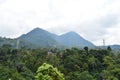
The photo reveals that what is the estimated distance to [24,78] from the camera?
57656 mm

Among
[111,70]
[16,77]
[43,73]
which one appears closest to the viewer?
[43,73]

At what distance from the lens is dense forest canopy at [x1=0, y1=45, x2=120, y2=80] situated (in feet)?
194

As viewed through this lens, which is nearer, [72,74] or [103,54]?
[72,74]

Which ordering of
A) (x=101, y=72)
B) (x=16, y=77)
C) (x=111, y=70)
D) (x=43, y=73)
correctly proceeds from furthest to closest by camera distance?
(x=101, y=72) → (x=111, y=70) → (x=16, y=77) → (x=43, y=73)

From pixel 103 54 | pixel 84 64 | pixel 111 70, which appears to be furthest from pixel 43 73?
pixel 103 54

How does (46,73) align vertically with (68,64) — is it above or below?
above

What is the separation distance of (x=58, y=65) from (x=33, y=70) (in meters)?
5.27

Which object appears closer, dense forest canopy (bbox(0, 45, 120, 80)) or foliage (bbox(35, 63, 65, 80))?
foliage (bbox(35, 63, 65, 80))

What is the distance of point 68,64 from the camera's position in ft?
219

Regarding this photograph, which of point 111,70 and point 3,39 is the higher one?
point 3,39

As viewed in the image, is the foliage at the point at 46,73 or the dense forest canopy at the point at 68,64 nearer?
the foliage at the point at 46,73

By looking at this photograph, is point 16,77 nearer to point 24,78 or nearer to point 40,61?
point 24,78

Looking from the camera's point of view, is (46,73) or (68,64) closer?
(46,73)

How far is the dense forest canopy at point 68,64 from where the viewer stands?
194ft
